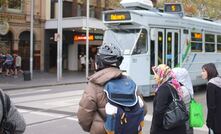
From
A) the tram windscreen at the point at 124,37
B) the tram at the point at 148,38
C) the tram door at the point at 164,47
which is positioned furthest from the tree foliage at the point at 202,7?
the tram windscreen at the point at 124,37

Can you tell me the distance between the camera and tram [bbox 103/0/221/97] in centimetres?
1488

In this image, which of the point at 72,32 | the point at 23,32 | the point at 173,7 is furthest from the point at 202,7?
the point at 173,7

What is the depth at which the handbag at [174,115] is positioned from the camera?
529cm

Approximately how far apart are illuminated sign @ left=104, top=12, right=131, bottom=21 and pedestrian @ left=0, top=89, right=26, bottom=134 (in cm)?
1175

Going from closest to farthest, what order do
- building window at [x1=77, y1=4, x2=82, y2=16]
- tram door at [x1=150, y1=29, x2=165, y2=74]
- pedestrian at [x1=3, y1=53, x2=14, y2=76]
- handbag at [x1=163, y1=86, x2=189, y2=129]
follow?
1. handbag at [x1=163, y1=86, x2=189, y2=129]
2. tram door at [x1=150, y1=29, x2=165, y2=74]
3. pedestrian at [x1=3, y1=53, x2=14, y2=76]
4. building window at [x1=77, y1=4, x2=82, y2=16]

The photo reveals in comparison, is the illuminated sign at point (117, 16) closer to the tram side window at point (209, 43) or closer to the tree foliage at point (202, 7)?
the tram side window at point (209, 43)

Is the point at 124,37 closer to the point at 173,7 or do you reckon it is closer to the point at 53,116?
the point at 173,7

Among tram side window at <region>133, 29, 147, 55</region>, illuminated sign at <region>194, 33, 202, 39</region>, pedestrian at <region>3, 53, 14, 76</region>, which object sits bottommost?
pedestrian at <region>3, 53, 14, 76</region>

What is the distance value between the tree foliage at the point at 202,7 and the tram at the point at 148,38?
22.5m

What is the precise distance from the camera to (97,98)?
3941mm

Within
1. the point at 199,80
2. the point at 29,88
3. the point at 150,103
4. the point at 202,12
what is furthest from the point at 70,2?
the point at 150,103

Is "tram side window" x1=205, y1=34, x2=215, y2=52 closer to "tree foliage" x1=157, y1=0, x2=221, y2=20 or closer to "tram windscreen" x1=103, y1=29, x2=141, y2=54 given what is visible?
"tram windscreen" x1=103, y1=29, x2=141, y2=54

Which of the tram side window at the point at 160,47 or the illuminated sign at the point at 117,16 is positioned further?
the tram side window at the point at 160,47

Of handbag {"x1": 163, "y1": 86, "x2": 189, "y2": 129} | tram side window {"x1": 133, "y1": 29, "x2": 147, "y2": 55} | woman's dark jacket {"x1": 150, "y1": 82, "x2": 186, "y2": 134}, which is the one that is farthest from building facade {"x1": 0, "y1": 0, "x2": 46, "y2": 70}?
handbag {"x1": 163, "y1": 86, "x2": 189, "y2": 129}
